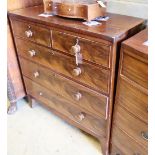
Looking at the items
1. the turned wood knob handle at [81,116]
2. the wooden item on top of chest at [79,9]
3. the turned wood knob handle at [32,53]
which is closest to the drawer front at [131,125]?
the turned wood knob handle at [81,116]

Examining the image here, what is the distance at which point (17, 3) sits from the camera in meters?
1.45

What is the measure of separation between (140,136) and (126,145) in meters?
0.16

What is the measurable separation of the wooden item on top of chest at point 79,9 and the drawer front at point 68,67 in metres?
0.25

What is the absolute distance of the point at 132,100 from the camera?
3.29ft

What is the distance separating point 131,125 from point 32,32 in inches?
33.4

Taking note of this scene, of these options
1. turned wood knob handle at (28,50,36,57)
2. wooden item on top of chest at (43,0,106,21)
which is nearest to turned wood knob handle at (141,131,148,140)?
wooden item on top of chest at (43,0,106,21)

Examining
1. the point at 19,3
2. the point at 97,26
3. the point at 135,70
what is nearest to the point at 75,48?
the point at 97,26

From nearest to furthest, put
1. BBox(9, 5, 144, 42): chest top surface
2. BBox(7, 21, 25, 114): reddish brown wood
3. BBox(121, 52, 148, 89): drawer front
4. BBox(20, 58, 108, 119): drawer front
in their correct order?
BBox(121, 52, 148, 89): drawer front < BBox(9, 5, 144, 42): chest top surface < BBox(20, 58, 108, 119): drawer front < BBox(7, 21, 25, 114): reddish brown wood

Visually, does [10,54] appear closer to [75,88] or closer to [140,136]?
[75,88]

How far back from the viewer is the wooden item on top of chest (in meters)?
1.11

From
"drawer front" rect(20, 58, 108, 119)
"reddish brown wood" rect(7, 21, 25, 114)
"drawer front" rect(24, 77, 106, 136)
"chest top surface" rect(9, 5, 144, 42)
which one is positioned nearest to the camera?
"chest top surface" rect(9, 5, 144, 42)

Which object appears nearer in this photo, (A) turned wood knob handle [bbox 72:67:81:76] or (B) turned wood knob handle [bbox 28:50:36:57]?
(A) turned wood knob handle [bbox 72:67:81:76]

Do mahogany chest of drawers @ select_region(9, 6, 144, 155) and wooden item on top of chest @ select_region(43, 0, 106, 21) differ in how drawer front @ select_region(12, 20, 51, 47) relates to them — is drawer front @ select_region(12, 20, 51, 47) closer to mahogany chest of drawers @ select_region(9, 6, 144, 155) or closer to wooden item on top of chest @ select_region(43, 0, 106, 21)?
mahogany chest of drawers @ select_region(9, 6, 144, 155)

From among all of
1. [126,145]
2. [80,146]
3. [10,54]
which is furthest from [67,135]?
[10,54]
